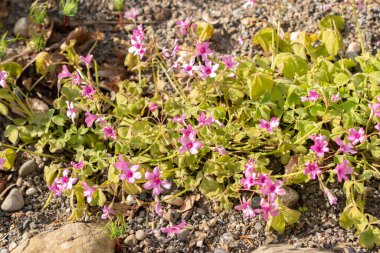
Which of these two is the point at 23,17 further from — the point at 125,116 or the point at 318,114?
the point at 318,114

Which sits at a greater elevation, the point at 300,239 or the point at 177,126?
the point at 177,126

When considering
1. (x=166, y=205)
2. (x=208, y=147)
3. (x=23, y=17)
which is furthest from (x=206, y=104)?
(x=23, y=17)

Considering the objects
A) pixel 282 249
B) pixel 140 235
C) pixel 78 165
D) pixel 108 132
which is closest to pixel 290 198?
pixel 282 249

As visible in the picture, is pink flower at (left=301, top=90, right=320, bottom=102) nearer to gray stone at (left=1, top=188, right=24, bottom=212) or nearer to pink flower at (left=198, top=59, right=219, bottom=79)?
pink flower at (left=198, top=59, right=219, bottom=79)

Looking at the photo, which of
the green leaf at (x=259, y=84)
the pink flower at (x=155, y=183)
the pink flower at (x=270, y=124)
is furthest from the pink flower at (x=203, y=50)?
the pink flower at (x=155, y=183)

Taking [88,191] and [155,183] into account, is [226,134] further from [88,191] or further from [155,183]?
[88,191]

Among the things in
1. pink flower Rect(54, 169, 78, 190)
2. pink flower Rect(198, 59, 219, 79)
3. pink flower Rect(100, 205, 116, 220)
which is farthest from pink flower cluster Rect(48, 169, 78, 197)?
pink flower Rect(198, 59, 219, 79)
